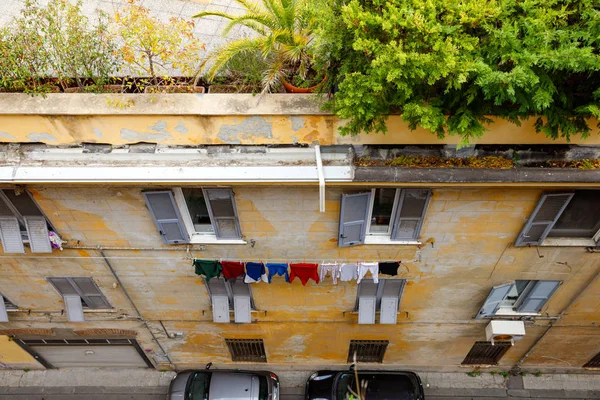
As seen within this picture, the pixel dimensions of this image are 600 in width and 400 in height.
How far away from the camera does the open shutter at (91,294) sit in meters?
11.8

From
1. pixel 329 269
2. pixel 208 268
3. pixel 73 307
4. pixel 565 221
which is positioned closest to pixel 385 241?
pixel 329 269

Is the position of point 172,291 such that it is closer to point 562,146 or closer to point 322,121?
point 322,121

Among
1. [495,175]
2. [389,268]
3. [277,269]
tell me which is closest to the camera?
[495,175]

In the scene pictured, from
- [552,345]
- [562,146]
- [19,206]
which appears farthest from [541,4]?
[552,345]

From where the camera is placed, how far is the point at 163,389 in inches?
625

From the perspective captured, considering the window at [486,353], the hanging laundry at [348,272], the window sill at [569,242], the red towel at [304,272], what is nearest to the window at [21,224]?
the red towel at [304,272]

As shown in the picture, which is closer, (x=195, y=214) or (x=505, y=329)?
(x=195, y=214)

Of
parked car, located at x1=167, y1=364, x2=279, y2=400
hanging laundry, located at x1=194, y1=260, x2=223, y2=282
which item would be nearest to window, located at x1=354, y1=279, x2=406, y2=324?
hanging laundry, located at x1=194, y1=260, x2=223, y2=282

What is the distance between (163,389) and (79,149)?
10.9 metres

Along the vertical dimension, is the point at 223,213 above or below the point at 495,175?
above

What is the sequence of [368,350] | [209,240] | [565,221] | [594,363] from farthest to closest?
[594,363] < [368,350] < [209,240] < [565,221]

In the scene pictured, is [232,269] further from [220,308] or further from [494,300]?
[494,300]

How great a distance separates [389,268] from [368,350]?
5.61m

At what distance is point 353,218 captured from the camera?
371 inches
